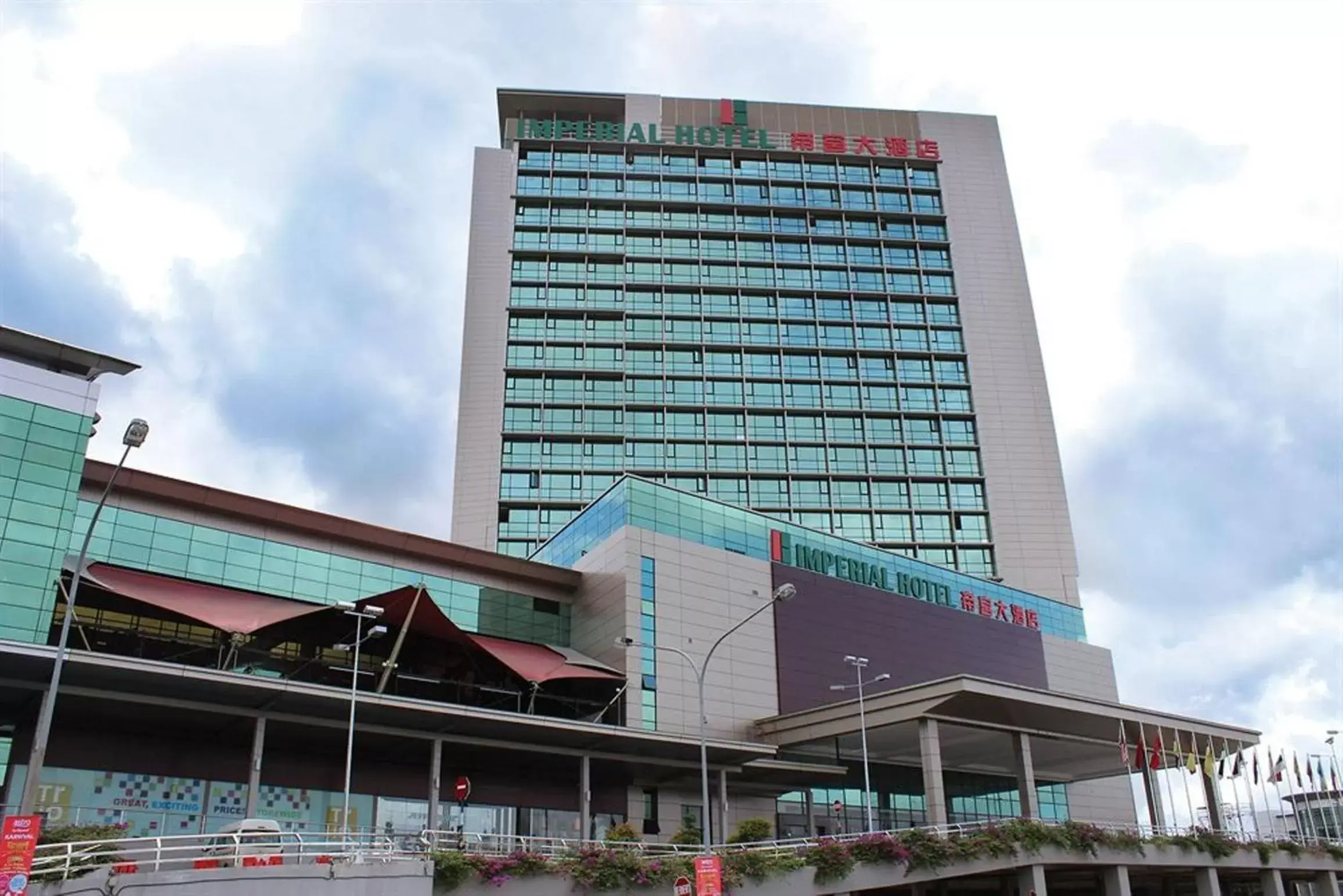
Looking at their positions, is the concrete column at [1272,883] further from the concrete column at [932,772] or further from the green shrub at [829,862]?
the green shrub at [829,862]

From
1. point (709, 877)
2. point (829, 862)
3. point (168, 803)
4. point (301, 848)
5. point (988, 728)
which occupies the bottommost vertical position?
point (709, 877)

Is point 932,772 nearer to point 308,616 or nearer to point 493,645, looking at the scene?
point 493,645

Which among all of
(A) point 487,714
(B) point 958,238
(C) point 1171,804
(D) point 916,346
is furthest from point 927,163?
(A) point 487,714

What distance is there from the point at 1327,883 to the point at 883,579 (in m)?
29.1

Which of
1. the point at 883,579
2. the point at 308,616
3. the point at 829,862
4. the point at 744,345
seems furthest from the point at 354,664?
the point at 744,345

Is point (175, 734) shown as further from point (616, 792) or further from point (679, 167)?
point (679, 167)

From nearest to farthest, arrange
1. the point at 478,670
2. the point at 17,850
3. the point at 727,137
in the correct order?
the point at 17,850, the point at 478,670, the point at 727,137

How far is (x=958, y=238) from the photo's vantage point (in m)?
116

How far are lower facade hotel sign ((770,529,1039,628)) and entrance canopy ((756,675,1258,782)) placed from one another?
1047 centimetres

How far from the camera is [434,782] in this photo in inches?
1751

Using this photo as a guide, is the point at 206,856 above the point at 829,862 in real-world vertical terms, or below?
above

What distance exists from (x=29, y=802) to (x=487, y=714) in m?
18.4

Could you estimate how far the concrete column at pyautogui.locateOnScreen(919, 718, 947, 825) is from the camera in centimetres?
4534

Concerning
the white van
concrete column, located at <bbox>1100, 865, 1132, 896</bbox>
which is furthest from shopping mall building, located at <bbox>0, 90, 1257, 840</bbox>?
the white van
